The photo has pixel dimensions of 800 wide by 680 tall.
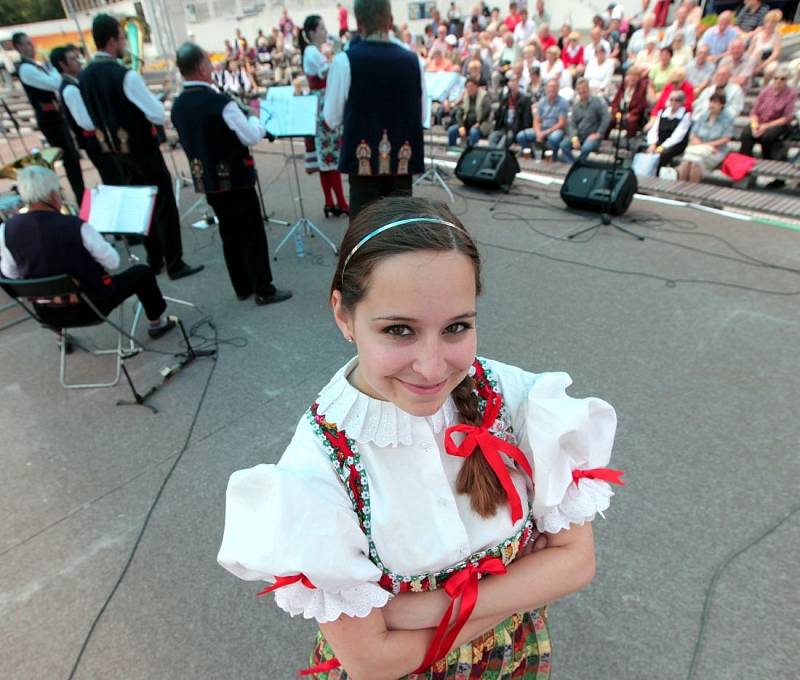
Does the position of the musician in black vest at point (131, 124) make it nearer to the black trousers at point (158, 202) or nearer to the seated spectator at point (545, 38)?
the black trousers at point (158, 202)

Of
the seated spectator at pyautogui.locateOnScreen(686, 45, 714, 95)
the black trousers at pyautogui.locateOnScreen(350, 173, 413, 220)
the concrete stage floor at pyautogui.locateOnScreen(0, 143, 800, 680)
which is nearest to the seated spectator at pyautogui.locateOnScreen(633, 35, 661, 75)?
the seated spectator at pyautogui.locateOnScreen(686, 45, 714, 95)

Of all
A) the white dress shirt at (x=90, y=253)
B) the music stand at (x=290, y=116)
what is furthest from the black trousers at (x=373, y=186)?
the white dress shirt at (x=90, y=253)

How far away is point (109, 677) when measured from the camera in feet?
5.40

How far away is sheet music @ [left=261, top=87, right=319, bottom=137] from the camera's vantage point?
4.32 metres

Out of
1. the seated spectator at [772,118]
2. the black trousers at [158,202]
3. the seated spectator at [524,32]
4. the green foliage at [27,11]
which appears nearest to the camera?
the black trousers at [158,202]

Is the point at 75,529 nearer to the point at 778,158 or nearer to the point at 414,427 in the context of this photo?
the point at 414,427

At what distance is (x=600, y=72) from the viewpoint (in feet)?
23.9

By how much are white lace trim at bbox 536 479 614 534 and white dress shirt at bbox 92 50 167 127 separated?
4.22 meters

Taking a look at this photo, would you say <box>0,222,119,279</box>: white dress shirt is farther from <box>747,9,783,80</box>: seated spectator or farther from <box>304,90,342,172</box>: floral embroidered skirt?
<box>747,9,783,80</box>: seated spectator

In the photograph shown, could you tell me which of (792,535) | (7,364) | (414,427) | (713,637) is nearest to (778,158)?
(792,535)

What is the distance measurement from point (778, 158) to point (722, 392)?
4.37 m

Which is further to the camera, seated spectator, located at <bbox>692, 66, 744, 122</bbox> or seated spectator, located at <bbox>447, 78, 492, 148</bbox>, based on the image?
seated spectator, located at <bbox>447, 78, 492, 148</bbox>

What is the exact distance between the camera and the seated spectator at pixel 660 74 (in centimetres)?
640

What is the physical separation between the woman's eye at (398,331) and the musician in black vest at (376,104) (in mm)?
2495
